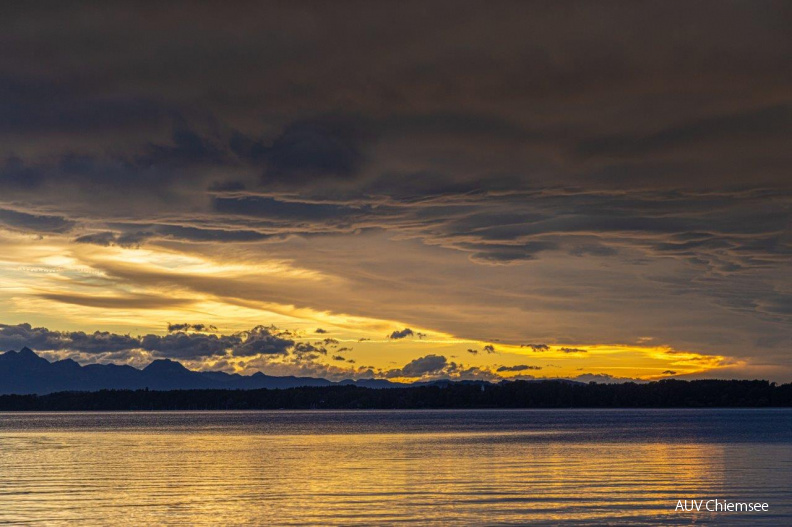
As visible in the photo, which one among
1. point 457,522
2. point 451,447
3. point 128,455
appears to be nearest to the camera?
point 457,522

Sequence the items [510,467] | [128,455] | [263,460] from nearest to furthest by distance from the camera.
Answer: [510,467], [263,460], [128,455]

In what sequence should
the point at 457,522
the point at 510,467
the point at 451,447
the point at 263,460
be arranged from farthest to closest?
the point at 451,447
the point at 263,460
the point at 510,467
the point at 457,522

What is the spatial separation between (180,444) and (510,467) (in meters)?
56.1

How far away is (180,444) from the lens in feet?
369

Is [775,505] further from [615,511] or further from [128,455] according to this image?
[128,455]

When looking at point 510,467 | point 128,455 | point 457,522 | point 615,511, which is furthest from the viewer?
point 128,455

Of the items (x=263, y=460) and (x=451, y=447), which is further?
(x=451, y=447)

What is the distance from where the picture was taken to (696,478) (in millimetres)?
60281

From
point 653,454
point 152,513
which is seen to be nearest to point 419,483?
point 152,513

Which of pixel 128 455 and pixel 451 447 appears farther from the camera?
pixel 451 447

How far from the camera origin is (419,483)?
58.1 m

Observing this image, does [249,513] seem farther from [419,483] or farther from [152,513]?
[419,483]

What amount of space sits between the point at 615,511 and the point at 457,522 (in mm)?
8668

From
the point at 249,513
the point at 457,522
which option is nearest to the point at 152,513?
the point at 249,513
